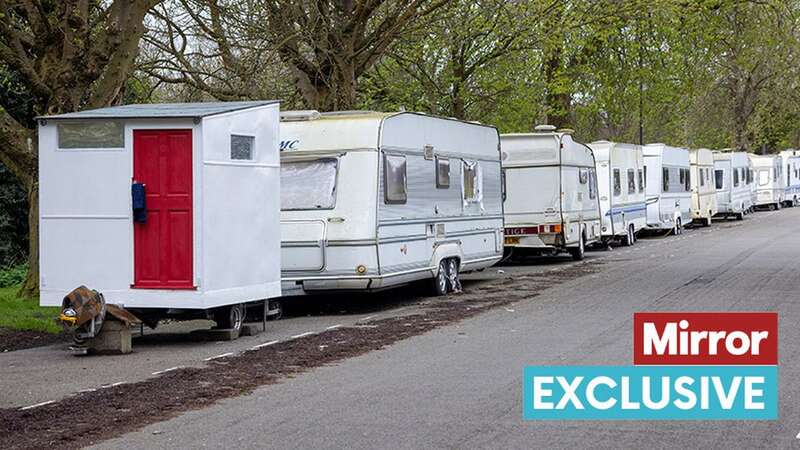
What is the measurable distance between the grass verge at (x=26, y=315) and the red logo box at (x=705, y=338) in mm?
7621

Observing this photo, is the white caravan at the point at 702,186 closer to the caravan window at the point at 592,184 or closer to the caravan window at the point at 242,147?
the caravan window at the point at 592,184

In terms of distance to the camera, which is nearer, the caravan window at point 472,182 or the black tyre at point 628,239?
the caravan window at point 472,182

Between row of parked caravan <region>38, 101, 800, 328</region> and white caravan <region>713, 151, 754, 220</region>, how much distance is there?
79.7 feet

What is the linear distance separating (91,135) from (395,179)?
549 cm

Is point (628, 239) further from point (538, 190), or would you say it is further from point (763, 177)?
point (763, 177)

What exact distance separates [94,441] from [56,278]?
6.14 m

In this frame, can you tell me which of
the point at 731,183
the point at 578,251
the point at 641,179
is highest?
the point at 731,183

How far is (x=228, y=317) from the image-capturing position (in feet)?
49.3

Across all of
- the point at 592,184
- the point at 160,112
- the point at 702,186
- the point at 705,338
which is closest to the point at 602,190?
the point at 592,184

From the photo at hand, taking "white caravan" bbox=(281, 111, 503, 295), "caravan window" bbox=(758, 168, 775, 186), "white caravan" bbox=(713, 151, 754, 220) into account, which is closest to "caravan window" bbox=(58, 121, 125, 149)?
"white caravan" bbox=(281, 111, 503, 295)

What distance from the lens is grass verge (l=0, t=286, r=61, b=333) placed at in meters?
16.2

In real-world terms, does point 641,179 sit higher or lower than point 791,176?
lower

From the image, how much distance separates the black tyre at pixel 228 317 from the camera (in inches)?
590

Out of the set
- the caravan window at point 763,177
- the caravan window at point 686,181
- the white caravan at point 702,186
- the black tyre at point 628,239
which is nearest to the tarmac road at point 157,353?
the black tyre at point 628,239
